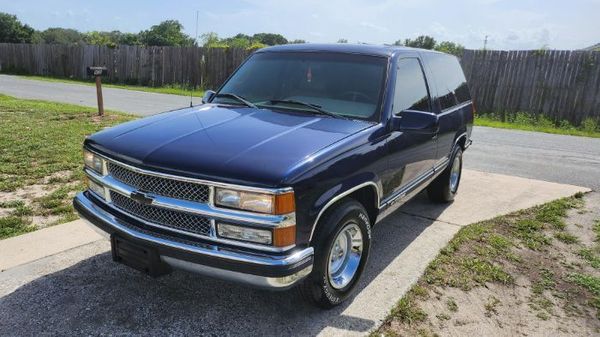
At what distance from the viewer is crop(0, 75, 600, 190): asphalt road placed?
7738 millimetres

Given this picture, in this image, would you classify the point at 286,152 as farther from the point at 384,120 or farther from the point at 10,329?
the point at 10,329

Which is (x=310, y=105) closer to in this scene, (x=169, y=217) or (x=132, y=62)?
(x=169, y=217)

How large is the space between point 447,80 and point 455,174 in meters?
1.31

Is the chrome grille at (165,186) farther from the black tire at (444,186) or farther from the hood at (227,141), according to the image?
the black tire at (444,186)

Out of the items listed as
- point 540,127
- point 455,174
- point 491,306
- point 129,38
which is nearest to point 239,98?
point 491,306

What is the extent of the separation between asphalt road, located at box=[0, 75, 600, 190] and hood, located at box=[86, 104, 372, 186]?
17.5 ft

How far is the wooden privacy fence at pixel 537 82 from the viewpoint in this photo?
1355cm

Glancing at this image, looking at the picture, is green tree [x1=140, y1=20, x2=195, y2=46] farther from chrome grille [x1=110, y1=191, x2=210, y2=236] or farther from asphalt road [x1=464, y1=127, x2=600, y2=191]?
chrome grille [x1=110, y1=191, x2=210, y2=236]

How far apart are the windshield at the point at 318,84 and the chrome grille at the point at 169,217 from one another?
1414 mm

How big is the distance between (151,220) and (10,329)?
43.9 inches

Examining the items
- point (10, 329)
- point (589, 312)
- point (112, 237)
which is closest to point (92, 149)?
point (112, 237)

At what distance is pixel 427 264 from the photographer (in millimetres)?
4109

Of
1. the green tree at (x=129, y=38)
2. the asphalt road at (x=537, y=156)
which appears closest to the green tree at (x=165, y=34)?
the green tree at (x=129, y=38)

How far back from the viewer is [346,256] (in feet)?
11.2
